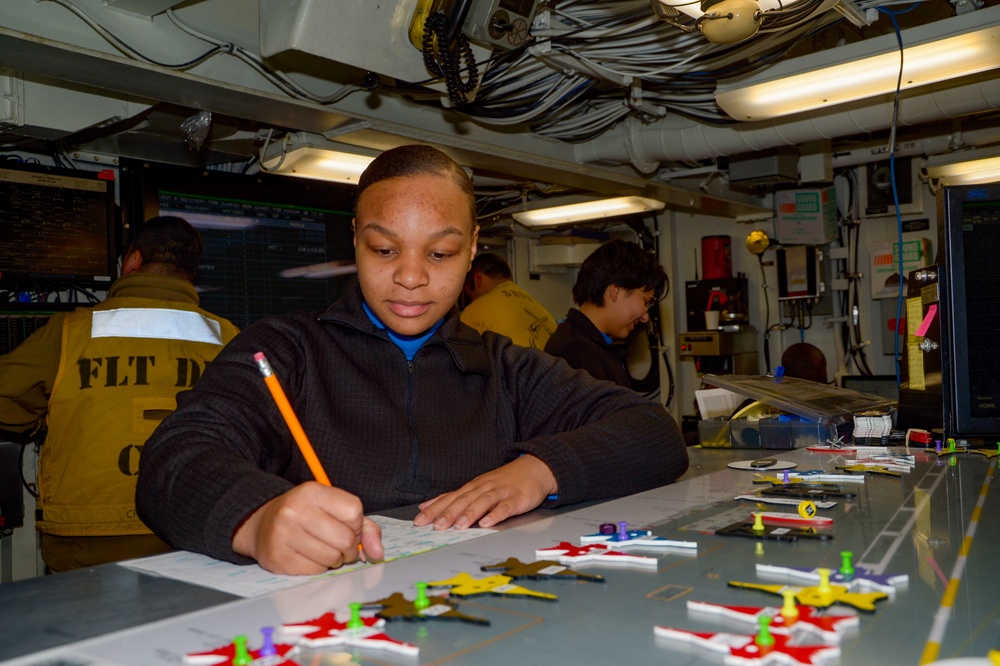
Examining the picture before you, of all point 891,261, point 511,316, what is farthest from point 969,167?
point 511,316

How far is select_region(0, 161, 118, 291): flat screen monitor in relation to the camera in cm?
310

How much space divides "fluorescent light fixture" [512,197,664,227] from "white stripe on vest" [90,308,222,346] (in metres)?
2.63

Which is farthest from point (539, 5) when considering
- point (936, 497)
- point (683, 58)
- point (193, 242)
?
point (936, 497)

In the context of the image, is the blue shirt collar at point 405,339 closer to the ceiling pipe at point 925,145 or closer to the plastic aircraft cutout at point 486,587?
the plastic aircraft cutout at point 486,587

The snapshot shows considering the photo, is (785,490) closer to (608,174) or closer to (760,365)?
(608,174)

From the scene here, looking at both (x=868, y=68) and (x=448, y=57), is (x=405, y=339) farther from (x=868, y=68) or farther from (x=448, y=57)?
(x=868, y=68)

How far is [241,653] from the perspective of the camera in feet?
1.91

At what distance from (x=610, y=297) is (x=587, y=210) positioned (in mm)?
1478

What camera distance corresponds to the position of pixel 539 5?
242 cm

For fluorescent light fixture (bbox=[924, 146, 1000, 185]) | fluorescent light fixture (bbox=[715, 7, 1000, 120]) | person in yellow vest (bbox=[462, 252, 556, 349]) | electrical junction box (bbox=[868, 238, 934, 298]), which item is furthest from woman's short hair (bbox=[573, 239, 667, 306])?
electrical junction box (bbox=[868, 238, 934, 298])

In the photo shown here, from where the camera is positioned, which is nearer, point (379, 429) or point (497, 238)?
point (379, 429)

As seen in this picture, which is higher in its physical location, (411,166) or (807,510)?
(411,166)

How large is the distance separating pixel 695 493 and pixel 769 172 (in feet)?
11.0

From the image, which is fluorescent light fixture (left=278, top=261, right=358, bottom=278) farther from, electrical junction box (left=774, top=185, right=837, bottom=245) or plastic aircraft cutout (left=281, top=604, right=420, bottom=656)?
plastic aircraft cutout (left=281, top=604, right=420, bottom=656)
